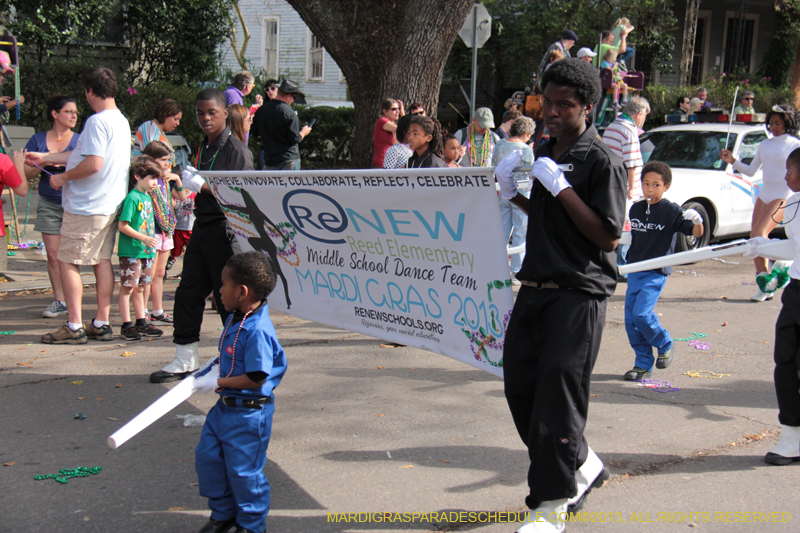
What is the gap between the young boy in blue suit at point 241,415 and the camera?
118 inches

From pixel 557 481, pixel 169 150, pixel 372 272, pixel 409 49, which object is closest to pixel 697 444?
pixel 557 481

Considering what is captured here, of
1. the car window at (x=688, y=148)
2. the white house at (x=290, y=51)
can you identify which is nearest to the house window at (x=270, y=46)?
the white house at (x=290, y=51)

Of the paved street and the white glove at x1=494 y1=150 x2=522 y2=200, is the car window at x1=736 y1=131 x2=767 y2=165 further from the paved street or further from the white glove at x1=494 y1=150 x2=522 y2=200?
the white glove at x1=494 y1=150 x2=522 y2=200

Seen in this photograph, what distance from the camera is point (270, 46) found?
28.2 m

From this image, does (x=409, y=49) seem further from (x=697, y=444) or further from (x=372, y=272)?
(x=697, y=444)

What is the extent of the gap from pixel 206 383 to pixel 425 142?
358cm

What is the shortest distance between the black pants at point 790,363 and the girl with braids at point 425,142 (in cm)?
294

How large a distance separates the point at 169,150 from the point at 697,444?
16.7ft

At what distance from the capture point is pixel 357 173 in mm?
4156

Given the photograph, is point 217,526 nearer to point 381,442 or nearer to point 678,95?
point 381,442

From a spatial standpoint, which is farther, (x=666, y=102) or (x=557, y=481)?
(x=666, y=102)

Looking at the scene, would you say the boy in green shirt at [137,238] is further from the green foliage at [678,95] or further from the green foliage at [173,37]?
the green foliage at [678,95]

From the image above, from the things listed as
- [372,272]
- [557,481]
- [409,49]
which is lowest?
[557,481]

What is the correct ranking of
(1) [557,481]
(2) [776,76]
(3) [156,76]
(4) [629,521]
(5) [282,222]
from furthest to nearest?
(2) [776,76] < (3) [156,76] < (5) [282,222] < (4) [629,521] < (1) [557,481]
